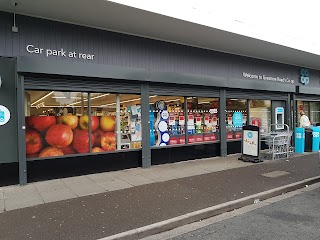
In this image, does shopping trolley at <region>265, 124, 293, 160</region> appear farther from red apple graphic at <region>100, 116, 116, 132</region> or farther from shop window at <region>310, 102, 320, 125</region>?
shop window at <region>310, 102, 320, 125</region>

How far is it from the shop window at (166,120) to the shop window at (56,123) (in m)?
2.21

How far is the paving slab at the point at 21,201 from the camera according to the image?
5.37m

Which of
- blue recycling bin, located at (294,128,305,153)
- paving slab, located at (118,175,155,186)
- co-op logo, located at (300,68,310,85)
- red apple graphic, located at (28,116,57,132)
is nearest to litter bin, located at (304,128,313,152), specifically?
blue recycling bin, located at (294,128,305,153)

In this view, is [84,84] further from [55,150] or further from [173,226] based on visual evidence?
[173,226]

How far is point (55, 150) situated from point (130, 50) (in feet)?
12.4

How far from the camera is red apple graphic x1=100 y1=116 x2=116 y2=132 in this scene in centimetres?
859

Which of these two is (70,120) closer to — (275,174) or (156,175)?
(156,175)

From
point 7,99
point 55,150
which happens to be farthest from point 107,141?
point 7,99

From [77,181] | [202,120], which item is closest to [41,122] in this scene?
[77,181]

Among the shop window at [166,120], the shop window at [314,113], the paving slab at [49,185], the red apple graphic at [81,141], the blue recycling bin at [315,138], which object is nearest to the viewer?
the paving slab at [49,185]

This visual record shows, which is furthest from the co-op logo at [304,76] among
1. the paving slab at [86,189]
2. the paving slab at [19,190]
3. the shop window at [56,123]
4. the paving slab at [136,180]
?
the paving slab at [19,190]

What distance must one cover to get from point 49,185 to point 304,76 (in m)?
13.8

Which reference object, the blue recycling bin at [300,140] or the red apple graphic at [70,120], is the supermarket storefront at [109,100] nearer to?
the red apple graphic at [70,120]

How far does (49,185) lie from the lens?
6891mm
